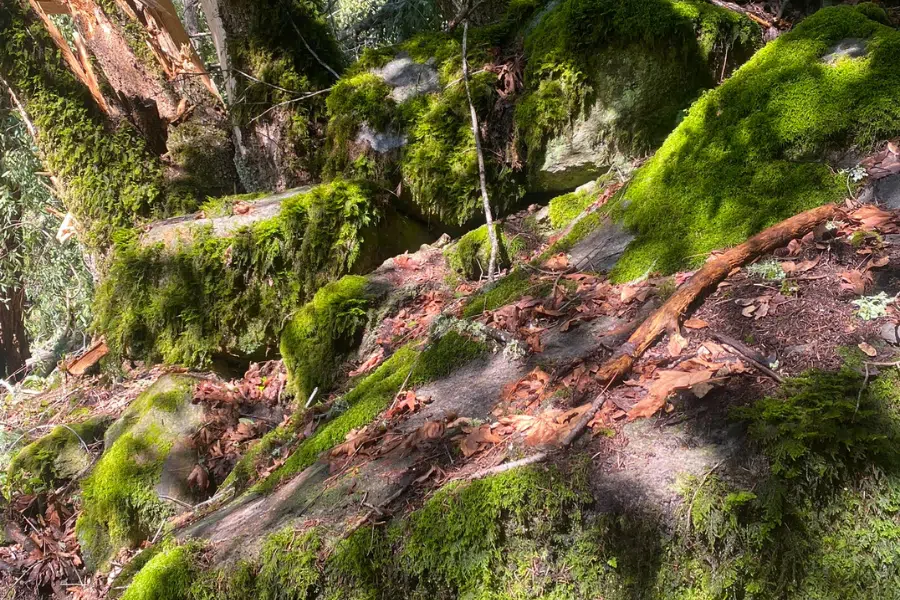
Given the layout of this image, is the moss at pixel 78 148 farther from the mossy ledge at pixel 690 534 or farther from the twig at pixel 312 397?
the mossy ledge at pixel 690 534

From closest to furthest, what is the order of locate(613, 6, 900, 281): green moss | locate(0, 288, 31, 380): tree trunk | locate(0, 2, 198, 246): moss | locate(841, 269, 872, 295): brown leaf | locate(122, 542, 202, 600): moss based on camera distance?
locate(841, 269, 872, 295): brown leaf < locate(122, 542, 202, 600): moss < locate(613, 6, 900, 281): green moss < locate(0, 2, 198, 246): moss < locate(0, 288, 31, 380): tree trunk

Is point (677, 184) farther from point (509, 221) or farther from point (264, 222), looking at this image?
point (264, 222)

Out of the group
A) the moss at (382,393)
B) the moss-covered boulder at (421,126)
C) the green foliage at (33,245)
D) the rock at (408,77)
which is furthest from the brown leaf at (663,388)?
the green foliage at (33,245)

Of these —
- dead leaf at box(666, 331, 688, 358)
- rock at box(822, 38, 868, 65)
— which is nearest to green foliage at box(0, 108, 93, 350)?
dead leaf at box(666, 331, 688, 358)

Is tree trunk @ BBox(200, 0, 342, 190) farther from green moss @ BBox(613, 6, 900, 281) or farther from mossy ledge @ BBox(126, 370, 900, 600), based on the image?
mossy ledge @ BBox(126, 370, 900, 600)

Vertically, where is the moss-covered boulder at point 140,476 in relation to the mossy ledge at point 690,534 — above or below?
below

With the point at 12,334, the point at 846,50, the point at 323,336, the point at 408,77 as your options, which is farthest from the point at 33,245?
the point at 846,50

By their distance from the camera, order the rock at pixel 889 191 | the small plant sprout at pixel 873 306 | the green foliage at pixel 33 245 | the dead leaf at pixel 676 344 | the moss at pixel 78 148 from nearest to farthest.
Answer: the small plant sprout at pixel 873 306 < the dead leaf at pixel 676 344 < the rock at pixel 889 191 < the moss at pixel 78 148 < the green foliage at pixel 33 245
